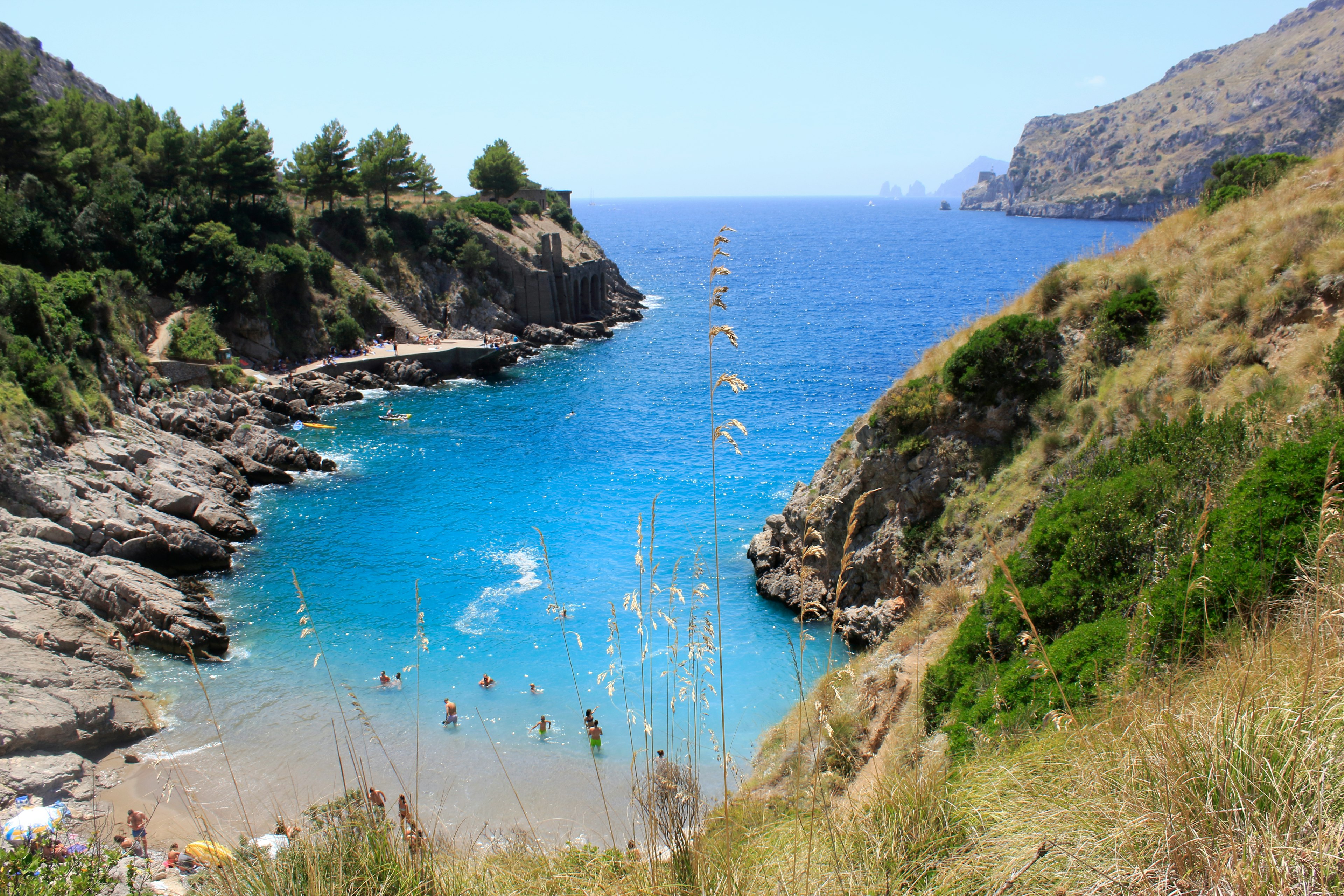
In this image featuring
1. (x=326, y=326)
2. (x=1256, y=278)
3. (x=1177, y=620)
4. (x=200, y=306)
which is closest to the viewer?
(x=1177, y=620)

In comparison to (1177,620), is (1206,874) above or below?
above

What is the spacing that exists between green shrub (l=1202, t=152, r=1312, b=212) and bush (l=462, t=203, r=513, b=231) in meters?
60.8

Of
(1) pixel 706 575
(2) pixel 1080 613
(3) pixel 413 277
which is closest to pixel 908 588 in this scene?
(1) pixel 706 575

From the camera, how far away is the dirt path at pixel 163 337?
4103 centimetres

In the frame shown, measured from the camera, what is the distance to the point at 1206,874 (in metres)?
3.02

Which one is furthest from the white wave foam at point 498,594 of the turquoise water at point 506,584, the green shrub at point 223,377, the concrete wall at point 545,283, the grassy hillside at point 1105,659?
the concrete wall at point 545,283

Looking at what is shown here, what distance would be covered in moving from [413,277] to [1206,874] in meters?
65.4

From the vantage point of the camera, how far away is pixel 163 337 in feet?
142

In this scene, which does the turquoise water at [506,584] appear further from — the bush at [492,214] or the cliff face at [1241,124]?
the cliff face at [1241,124]

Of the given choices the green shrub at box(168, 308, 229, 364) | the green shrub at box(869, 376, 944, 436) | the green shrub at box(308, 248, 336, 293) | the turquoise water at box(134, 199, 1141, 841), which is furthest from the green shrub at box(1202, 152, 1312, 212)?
the green shrub at box(308, 248, 336, 293)

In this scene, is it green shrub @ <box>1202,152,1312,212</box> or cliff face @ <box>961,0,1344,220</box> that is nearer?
green shrub @ <box>1202,152,1312,212</box>

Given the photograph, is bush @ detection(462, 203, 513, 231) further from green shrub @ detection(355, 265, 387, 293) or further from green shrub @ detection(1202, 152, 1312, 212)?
green shrub @ detection(1202, 152, 1312, 212)

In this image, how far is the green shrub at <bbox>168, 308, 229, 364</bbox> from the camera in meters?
41.5

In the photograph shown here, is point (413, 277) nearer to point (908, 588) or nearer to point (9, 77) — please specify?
point (9, 77)
